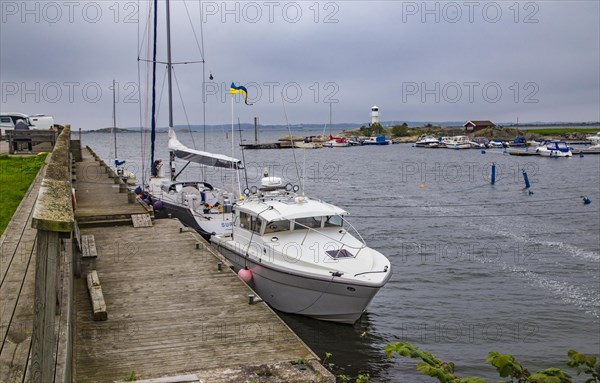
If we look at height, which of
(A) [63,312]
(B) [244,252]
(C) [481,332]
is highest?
(A) [63,312]

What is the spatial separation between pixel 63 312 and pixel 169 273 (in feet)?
21.5

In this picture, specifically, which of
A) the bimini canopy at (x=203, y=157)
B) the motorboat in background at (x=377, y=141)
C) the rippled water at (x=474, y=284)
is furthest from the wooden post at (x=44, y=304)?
the motorboat in background at (x=377, y=141)

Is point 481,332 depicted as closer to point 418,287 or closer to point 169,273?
point 418,287

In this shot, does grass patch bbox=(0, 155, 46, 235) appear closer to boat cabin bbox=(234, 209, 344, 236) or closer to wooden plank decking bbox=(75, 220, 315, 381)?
wooden plank decking bbox=(75, 220, 315, 381)

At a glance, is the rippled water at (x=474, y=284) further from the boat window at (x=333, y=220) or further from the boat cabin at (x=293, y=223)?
the boat window at (x=333, y=220)

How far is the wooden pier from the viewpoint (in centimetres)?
490

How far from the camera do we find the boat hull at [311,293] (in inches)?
602

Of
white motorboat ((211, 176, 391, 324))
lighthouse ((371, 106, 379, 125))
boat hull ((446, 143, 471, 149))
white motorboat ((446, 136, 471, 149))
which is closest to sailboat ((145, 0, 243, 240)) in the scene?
white motorboat ((211, 176, 391, 324))

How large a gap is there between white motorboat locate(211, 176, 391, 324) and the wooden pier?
2243 millimetres

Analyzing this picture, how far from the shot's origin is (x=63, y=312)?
276 inches

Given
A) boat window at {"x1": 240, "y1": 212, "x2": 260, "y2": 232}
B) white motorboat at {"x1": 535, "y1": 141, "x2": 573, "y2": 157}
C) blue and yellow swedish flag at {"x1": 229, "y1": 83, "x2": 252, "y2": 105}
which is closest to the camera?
boat window at {"x1": 240, "y1": 212, "x2": 260, "y2": 232}

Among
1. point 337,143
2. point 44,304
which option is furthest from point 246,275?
point 337,143

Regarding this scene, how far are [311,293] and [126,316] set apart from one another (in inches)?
243

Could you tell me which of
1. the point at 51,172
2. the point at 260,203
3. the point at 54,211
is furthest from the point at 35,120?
the point at 54,211
